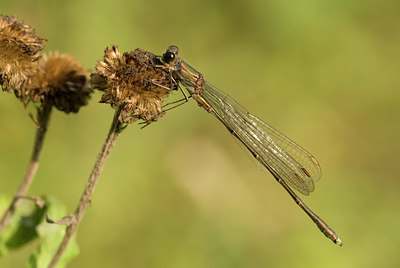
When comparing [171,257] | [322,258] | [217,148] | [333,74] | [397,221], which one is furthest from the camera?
[333,74]

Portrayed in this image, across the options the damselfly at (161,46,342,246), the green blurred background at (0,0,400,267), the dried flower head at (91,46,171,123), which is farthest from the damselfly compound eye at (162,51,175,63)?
the green blurred background at (0,0,400,267)

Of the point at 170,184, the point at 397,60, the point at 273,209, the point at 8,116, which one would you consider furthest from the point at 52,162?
the point at 397,60

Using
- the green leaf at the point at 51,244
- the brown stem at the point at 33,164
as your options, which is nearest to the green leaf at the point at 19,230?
the green leaf at the point at 51,244

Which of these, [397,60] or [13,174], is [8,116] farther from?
[397,60]

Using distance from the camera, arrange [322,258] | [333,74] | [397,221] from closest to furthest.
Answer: [322,258] < [397,221] < [333,74]

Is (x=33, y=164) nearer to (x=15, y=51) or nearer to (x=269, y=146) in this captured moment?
(x=15, y=51)

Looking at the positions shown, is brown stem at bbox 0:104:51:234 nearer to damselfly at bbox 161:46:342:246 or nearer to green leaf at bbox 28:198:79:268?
green leaf at bbox 28:198:79:268
